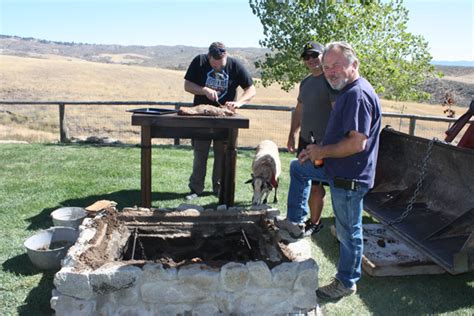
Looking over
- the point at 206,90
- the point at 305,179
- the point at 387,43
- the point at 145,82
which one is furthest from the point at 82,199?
the point at 145,82

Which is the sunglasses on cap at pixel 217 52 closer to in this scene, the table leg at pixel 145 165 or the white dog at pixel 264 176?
the table leg at pixel 145 165

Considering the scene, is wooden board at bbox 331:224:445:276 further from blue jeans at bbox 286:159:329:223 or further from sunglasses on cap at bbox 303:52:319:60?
sunglasses on cap at bbox 303:52:319:60

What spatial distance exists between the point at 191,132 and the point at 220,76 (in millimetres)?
893

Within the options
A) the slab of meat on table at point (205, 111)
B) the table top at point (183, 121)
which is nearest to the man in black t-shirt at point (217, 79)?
the slab of meat on table at point (205, 111)

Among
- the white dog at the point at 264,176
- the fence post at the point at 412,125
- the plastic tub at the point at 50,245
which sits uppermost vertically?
the fence post at the point at 412,125

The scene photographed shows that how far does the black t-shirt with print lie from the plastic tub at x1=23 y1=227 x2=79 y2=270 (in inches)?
94.8

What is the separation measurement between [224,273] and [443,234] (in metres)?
2.33

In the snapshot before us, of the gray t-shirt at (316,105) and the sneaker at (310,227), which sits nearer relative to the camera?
the gray t-shirt at (316,105)

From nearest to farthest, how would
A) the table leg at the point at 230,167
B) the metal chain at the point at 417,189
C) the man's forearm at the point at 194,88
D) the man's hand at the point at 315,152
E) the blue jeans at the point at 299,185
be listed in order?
the man's hand at the point at 315,152
the blue jeans at the point at 299,185
the metal chain at the point at 417,189
the table leg at the point at 230,167
the man's forearm at the point at 194,88

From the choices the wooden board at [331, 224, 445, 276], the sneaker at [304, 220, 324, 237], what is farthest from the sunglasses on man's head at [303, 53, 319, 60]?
the wooden board at [331, 224, 445, 276]

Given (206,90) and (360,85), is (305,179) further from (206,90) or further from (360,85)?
(206,90)

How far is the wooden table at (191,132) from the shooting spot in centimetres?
480

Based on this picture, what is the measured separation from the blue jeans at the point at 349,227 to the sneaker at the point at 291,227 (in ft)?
1.57

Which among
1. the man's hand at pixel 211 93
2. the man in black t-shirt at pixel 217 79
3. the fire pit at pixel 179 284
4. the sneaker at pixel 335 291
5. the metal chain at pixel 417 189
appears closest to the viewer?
the fire pit at pixel 179 284
